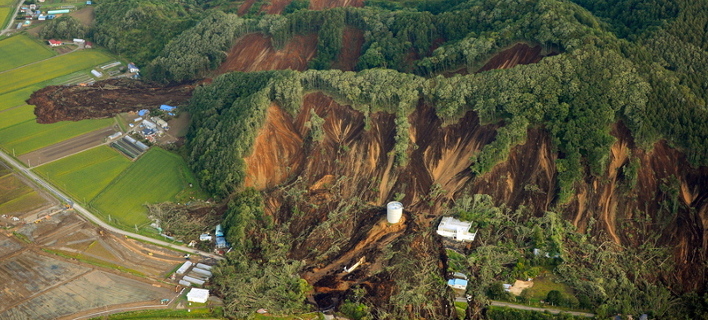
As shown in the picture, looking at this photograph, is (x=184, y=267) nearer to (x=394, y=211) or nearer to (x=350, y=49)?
(x=394, y=211)

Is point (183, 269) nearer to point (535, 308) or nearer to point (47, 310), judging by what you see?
point (47, 310)

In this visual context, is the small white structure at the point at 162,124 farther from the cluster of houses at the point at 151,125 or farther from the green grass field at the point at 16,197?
the green grass field at the point at 16,197

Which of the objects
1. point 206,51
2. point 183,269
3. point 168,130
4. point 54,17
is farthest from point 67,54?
point 183,269

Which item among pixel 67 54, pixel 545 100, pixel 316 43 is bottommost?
pixel 67 54

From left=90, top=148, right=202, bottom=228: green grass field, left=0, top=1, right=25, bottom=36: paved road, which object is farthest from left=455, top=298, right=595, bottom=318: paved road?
left=0, top=1, right=25, bottom=36: paved road

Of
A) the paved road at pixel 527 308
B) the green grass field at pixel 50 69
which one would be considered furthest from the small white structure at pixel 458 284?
the green grass field at pixel 50 69

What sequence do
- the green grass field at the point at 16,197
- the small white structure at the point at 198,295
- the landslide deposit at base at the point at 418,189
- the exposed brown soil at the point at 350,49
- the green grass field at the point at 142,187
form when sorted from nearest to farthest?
the small white structure at the point at 198,295
the landslide deposit at base at the point at 418,189
the green grass field at the point at 142,187
the green grass field at the point at 16,197
the exposed brown soil at the point at 350,49
